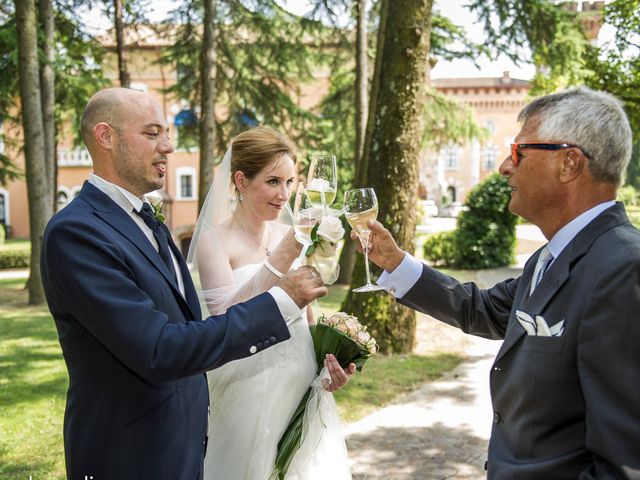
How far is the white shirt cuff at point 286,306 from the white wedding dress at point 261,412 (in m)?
0.98

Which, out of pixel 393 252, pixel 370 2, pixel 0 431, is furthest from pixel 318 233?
pixel 370 2

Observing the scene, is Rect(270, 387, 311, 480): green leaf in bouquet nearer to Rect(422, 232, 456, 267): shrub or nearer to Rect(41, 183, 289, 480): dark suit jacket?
Rect(41, 183, 289, 480): dark suit jacket

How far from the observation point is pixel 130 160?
2500 mm

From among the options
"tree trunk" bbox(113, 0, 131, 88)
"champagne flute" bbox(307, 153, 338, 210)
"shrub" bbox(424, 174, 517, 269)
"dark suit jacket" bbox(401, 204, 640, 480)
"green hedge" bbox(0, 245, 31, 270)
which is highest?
"tree trunk" bbox(113, 0, 131, 88)

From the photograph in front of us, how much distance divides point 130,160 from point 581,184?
5.64 feet

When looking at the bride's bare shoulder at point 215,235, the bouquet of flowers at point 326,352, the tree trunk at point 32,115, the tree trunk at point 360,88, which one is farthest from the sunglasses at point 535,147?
the tree trunk at point 360,88

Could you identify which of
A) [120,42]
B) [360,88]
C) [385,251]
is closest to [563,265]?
[385,251]

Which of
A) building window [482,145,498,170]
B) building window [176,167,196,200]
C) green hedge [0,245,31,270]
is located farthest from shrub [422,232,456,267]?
building window [482,145,498,170]

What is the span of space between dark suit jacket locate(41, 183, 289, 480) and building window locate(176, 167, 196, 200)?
4138 cm

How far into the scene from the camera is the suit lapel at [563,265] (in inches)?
79.6

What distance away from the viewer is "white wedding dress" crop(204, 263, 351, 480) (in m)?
3.26

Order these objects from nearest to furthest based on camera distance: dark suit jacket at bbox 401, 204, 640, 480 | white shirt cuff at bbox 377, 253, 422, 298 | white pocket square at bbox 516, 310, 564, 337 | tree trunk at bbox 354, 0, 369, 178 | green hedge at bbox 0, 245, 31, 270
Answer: dark suit jacket at bbox 401, 204, 640, 480, white pocket square at bbox 516, 310, 564, 337, white shirt cuff at bbox 377, 253, 422, 298, tree trunk at bbox 354, 0, 369, 178, green hedge at bbox 0, 245, 31, 270

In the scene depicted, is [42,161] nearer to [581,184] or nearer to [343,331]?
[343,331]

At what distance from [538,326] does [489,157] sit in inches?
2633
